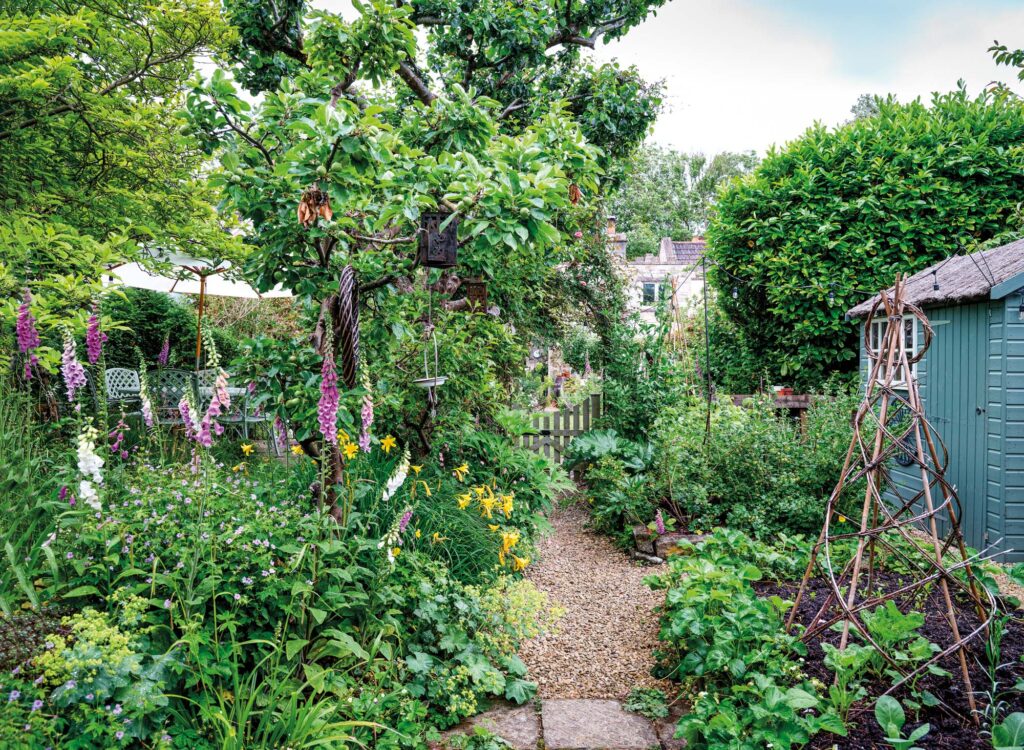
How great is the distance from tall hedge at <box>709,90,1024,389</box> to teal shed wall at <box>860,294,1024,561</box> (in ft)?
5.99

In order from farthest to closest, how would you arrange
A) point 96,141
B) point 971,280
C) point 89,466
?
1. point 971,280
2. point 96,141
3. point 89,466

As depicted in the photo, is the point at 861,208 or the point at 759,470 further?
the point at 861,208

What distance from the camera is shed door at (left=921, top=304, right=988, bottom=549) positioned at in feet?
15.8

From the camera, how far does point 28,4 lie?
14.8ft

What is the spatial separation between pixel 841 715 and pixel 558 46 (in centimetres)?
640

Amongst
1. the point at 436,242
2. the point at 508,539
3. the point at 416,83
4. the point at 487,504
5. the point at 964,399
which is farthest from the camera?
the point at 416,83

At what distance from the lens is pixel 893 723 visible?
197 cm

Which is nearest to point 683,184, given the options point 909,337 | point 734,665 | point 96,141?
point 909,337

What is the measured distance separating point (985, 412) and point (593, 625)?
358cm

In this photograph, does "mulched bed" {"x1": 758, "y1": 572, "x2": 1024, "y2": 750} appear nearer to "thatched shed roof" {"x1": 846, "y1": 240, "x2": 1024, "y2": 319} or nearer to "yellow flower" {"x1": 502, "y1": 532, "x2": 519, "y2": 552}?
"yellow flower" {"x1": 502, "y1": 532, "x2": 519, "y2": 552}

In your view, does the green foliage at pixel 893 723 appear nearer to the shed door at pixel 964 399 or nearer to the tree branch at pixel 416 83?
the shed door at pixel 964 399

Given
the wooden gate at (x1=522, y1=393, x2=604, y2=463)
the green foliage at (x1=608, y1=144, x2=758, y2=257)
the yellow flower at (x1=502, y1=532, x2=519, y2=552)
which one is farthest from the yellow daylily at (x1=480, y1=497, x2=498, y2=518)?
the green foliage at (x1=608, y1=144, x2=758, y2=257)

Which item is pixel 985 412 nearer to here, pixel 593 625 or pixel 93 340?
pixel 593 625

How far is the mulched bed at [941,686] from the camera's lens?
2037mm
